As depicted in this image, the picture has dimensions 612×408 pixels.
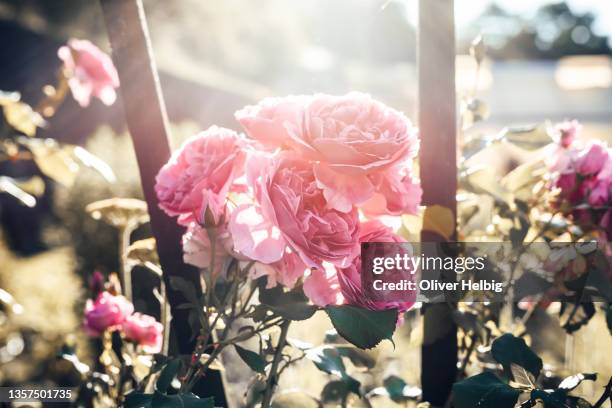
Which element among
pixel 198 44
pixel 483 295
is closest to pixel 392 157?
pixel 483 295

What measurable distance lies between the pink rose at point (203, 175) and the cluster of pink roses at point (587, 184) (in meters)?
0.56

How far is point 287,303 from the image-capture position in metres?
0.71

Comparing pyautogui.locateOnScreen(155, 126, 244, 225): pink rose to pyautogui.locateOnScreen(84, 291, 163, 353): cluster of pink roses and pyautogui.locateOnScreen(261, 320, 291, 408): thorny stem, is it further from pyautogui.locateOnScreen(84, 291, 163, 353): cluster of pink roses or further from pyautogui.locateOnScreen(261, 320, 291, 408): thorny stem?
pyautogui.locateOnScreen(84, 291, 163, 353): cluster of pink roses

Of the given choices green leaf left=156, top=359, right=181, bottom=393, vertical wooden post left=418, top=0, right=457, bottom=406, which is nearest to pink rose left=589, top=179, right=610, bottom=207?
vertical wooden post left=418, top=0, right=457, bottom=406

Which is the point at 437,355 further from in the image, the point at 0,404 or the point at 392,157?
the point at 0,404

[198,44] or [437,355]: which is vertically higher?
[198,44]

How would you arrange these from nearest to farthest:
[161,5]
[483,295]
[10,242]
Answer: [483,295], [10,242], [161,5]

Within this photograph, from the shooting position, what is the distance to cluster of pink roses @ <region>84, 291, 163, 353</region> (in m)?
0.98

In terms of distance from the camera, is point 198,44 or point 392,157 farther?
point 198,44

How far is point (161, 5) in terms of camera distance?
1150 centimetres

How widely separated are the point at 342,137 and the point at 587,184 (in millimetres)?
517

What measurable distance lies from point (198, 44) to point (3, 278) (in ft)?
44.0

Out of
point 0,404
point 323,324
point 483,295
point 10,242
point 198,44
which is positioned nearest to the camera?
point 483,295

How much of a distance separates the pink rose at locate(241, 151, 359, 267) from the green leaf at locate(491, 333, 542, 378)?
253 millimetres
